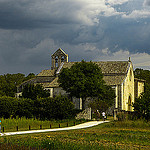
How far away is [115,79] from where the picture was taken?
60.7m

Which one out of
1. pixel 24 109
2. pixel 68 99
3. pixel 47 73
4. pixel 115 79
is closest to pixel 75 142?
pixel 24 109

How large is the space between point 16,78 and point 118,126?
82.4m

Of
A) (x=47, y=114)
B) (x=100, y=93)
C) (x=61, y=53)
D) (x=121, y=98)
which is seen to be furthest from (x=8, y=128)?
(x=61, y=53)

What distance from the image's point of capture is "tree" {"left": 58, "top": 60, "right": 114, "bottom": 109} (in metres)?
47.2

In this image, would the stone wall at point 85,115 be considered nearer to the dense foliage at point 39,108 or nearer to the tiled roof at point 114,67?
the dense foliage at point 39,108

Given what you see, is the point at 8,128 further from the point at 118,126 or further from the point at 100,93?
the point at 100,93

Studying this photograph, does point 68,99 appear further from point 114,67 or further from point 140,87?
point 140,87

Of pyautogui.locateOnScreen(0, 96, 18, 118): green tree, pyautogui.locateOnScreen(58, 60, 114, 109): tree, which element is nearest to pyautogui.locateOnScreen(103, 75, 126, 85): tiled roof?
pyautogui.locateOnScreen(58, 60, 114, 109): tree

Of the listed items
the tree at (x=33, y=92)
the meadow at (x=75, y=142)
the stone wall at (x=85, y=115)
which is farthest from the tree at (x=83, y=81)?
the meadow at (x=75, y=142)

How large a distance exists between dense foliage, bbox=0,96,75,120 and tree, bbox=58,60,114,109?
5.57 metres

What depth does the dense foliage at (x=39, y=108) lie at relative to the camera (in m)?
40.4

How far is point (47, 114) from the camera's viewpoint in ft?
136

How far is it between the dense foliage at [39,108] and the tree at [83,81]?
5.57m

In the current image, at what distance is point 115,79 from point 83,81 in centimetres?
1545
